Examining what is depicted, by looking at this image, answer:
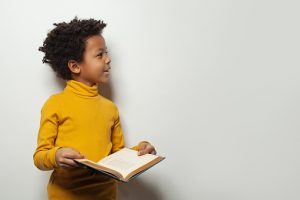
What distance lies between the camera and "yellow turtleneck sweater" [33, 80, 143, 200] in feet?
3.65

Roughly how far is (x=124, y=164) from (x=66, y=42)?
47 cm

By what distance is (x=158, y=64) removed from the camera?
143 cm

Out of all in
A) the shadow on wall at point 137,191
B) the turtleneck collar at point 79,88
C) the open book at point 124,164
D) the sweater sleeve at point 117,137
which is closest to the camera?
the open book at point 124,164

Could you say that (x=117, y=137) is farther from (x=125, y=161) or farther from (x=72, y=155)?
(x=72, y=155)

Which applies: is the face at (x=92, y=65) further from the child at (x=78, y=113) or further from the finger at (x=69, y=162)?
the finger at (x=69, y=162)

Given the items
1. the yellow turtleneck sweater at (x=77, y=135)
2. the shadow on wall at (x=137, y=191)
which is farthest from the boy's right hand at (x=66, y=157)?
the shadow on wall at (x=137, y=191)

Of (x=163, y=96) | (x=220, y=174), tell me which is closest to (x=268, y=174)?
(x=220, y=174)

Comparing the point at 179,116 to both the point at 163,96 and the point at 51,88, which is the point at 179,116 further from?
the point at 51,88

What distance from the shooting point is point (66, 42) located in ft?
3.98

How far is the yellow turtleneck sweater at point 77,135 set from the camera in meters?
1.11

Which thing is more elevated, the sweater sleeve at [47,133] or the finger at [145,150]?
the sweater sleeve at [47,133]

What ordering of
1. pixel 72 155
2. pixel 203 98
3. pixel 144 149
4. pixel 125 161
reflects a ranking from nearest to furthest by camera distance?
1. pixel 72 155
2. pixel 125 161
3. pixel 144 149
4. pixel 203 98

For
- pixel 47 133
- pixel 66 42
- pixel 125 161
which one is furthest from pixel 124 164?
pixel 66 42

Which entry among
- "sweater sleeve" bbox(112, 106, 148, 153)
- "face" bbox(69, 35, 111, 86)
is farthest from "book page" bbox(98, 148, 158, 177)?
"face" bbox(69, 35, 111, 86)
